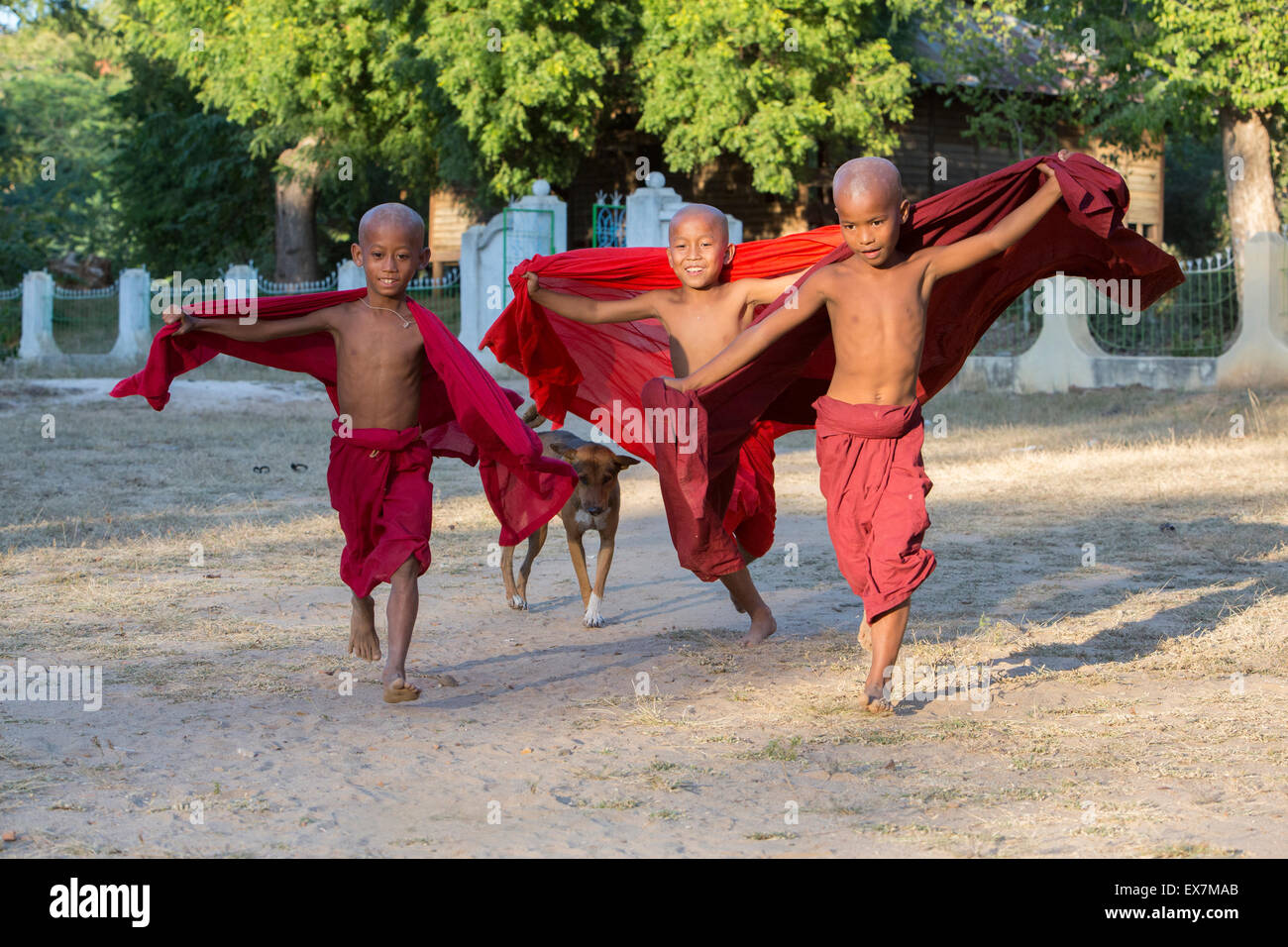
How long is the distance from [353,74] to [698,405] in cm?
2165

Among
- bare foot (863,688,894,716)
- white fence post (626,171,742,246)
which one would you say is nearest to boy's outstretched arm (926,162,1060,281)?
bare foot (863,688,894,716)

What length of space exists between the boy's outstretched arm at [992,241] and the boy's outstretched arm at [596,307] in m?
1.32

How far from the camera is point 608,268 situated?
6301 mm

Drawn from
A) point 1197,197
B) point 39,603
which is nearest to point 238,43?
point 39,603

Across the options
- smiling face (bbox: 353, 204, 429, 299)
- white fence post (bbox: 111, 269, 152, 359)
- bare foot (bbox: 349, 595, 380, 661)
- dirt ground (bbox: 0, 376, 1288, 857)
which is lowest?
dirt ground (bbox: 0, 376, 1288, 857)

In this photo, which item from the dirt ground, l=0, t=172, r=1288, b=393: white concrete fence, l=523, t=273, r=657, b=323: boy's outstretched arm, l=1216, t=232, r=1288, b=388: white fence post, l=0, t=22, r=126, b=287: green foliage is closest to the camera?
the dirt ground

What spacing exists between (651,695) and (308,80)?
2226 centimetres

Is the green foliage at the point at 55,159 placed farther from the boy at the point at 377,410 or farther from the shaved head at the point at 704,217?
the shaved head at the point at 704,217

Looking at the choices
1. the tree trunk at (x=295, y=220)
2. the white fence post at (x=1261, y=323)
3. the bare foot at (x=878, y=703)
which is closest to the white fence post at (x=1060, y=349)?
the white fence post at (x=1261, y=323)

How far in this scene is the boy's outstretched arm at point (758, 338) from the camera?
17.4ft

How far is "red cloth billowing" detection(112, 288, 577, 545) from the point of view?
17.9 ft

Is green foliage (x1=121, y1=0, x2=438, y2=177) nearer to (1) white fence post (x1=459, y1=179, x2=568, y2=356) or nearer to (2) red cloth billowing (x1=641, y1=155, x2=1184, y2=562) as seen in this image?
(1) white fence post (x1=459, y1=179, x2=568, y2=356)

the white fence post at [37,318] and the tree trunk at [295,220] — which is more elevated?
the tree trunk at [295,220]

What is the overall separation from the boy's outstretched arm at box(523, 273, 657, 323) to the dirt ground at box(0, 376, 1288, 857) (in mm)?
1544
